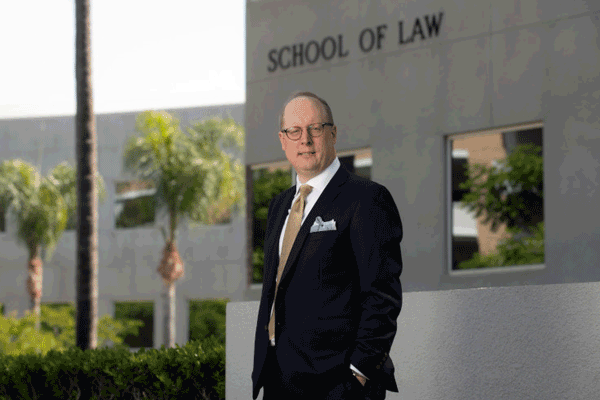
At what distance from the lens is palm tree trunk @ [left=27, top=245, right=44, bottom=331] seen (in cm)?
3322

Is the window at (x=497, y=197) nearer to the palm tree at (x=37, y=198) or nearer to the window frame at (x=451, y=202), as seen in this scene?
A: the window frame at (x=451, y=202)

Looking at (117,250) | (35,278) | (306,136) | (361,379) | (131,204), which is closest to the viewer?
(361,379)

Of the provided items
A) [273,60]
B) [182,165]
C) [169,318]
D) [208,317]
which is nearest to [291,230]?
[273,60]

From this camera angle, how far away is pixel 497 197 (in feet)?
39.9

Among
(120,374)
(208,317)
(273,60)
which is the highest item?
(273,60)

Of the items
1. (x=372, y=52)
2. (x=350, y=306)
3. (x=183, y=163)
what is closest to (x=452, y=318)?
(x=350, y=306)

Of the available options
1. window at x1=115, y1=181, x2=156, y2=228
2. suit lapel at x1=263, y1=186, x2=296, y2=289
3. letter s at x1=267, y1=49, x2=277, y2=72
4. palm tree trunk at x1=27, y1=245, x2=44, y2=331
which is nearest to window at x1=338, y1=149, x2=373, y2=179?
letter s at x1=267, y1=49, x2=277, y2=72

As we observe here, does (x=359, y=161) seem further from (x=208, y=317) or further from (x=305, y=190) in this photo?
(x=208, y=317)

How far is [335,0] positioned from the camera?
543 inches

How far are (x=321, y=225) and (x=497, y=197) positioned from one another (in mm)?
8879

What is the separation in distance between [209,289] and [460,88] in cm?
2194

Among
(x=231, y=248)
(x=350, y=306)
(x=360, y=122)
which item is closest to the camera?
(x=350, y=306)

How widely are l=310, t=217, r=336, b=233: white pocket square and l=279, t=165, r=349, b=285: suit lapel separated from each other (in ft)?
0.08

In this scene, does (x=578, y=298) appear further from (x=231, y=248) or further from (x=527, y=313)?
(x=231, y=248)
